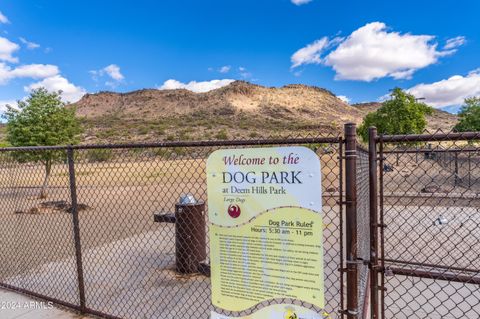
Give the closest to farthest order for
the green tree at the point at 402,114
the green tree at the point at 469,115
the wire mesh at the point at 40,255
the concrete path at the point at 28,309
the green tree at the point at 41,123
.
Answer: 1. the concrete path at the point at 28,309
2. the wire mesh at the point at 40,255
3. the green tree at the point at 41,123
4. the green tree at the point at 469,115
5. the green tree at the point at 402,114

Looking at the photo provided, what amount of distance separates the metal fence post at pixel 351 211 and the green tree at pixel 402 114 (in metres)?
35.0

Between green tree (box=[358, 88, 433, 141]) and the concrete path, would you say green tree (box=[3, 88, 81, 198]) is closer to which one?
the concrete path

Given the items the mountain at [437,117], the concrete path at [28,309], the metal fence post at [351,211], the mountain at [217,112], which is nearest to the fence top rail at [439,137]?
the metal fence post at [351,211]

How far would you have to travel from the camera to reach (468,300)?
15.1 feet

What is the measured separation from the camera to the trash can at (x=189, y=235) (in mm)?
5797

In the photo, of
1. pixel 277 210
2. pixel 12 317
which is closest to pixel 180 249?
pixel 12 317

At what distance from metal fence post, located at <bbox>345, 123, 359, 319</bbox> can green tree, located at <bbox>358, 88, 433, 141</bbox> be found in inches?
1377

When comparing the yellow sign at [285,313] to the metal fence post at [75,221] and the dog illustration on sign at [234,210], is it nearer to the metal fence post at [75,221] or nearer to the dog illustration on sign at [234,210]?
the dog illustration on sign at [234,210]

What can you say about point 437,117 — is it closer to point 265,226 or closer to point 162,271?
point 162,271

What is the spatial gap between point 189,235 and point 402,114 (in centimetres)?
3588

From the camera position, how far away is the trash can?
5797mm

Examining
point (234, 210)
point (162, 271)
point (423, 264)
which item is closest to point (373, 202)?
point (234, 210)

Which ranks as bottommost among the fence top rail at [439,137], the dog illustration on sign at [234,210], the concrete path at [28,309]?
the concrete path at [28,309]

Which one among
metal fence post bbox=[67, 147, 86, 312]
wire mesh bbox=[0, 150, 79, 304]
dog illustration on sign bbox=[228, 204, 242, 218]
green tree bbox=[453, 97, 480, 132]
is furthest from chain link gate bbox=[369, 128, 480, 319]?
green tree bbox=[453, 97, 480, 132]
